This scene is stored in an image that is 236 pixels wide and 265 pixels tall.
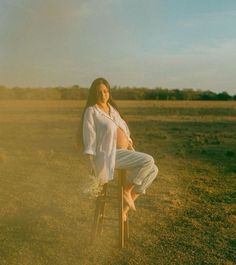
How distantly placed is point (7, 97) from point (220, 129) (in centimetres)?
3452

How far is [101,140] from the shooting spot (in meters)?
5.30

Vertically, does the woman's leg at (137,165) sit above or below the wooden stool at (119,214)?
above

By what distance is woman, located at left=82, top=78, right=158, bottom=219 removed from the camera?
5273mm

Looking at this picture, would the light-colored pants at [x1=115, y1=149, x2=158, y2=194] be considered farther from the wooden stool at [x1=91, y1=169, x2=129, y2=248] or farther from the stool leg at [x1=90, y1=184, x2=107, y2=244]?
the stool leg at [x1=90, y1=184, x2=107, y2=244]

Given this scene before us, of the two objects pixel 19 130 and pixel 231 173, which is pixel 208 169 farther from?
pixel 19 130

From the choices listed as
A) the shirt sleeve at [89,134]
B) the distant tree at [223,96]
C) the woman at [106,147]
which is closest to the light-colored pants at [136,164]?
the woman at [106,147]

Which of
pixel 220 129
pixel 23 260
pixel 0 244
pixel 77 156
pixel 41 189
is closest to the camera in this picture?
pixel 23 260

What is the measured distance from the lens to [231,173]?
10539 mm

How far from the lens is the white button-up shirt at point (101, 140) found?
526 centimetres

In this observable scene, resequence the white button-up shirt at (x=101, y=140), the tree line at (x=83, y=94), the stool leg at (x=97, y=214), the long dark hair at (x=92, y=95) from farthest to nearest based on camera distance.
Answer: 1. the tree line at (x=83, y=94)
2. the stool leg at (x=97, y=214)
3. the long dark hair at (x=92, y=95)
4. the white button-up shirt at (x=101, y=140)

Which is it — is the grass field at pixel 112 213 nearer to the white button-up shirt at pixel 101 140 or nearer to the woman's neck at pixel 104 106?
the white button-up shirt at pixel 101 140

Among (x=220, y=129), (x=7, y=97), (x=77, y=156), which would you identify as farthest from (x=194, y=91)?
(x=77, y=156)

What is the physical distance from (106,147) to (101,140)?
10cm

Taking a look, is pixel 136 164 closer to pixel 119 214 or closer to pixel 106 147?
pixel 106 147
